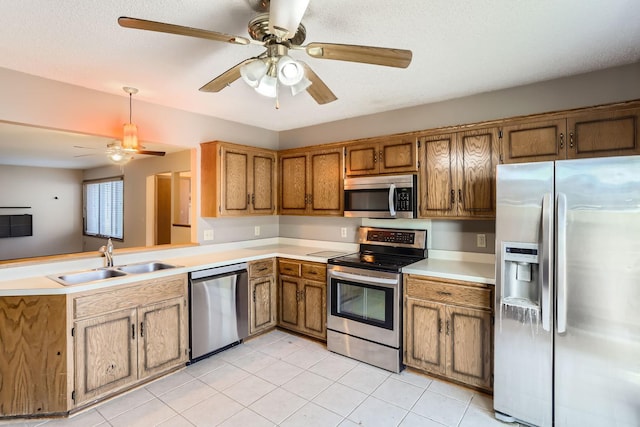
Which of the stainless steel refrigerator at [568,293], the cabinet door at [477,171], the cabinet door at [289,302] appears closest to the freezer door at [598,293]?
the stainless steel refrigerator at [568,293]

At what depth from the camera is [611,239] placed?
1849mm

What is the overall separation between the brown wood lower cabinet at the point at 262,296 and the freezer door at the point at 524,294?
7.35 feet

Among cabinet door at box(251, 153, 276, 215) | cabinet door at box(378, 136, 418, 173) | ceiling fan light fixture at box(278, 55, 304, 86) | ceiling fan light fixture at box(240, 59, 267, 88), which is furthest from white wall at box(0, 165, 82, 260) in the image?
ceiling fan light fixture at box(278, 55, 304, 86)

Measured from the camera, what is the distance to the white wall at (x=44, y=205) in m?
6.98

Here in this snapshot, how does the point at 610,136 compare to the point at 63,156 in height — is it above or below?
below

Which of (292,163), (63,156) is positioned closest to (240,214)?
(292,163)

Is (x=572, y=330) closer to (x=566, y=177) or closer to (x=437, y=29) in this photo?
(x=566, y=177)

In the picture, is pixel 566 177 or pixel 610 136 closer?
pixel 566 177

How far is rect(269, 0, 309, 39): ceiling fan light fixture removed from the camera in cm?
121

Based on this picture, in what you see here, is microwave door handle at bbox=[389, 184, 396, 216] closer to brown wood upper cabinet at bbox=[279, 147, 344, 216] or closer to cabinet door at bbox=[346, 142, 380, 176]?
cabinet door at bbox=[346, 142, 380, 176]

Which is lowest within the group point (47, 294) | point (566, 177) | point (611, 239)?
point (47, 294)

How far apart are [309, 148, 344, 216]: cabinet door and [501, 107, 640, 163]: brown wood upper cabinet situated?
63.6 inches

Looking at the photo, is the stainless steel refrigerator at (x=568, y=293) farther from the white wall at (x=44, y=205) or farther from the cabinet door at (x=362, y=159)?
the white wall at (x=44, y=205)

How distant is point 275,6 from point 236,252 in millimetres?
2835
